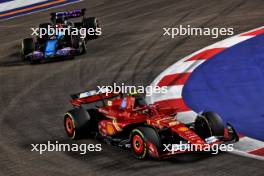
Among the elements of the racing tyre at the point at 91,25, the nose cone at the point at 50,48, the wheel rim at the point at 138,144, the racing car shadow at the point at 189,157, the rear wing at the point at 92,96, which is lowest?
the racing car shadow at the point at 189,157

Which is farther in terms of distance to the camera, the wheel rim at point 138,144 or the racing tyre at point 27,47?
the racing tyre at point 27,47

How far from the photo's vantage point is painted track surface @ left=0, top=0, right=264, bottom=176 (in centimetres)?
978

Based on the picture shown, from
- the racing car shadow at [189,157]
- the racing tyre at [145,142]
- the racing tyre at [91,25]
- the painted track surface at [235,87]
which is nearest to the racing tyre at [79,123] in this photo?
the racing tyre at [145,142]

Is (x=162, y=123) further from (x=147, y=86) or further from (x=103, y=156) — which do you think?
(x=147, y=86)

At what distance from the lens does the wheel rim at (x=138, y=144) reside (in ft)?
32.6

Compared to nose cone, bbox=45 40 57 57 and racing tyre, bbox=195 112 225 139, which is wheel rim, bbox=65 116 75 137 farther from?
nose cone, bbox=45 40 57 57

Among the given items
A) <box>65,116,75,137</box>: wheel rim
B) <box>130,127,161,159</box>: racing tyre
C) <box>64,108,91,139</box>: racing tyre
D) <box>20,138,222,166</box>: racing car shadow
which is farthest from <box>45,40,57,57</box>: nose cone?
<box>130,127,161,159</box>: racing tyre

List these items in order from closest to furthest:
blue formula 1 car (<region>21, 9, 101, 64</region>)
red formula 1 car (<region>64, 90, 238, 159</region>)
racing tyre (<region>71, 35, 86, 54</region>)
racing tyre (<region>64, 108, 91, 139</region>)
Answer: red formula 1 car (<region>64, 90, 238, 159</region>)
racing tyre (<region>64, 108, 91, 139</region>)
blue formula 1 car (<region>21, 9, 101, 64</region>)
racing tyre (<region>71, 35, 86, 54</region>)

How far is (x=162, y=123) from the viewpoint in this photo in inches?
400

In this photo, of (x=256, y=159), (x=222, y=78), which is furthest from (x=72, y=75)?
(x=256, y=159)

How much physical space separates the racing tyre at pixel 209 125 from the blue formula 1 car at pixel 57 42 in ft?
23.7

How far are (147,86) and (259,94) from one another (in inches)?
99.9

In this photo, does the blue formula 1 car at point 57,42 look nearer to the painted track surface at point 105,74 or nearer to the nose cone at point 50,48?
the nose cone at point 50,48

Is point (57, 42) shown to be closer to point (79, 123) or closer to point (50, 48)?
point (50, 48)
